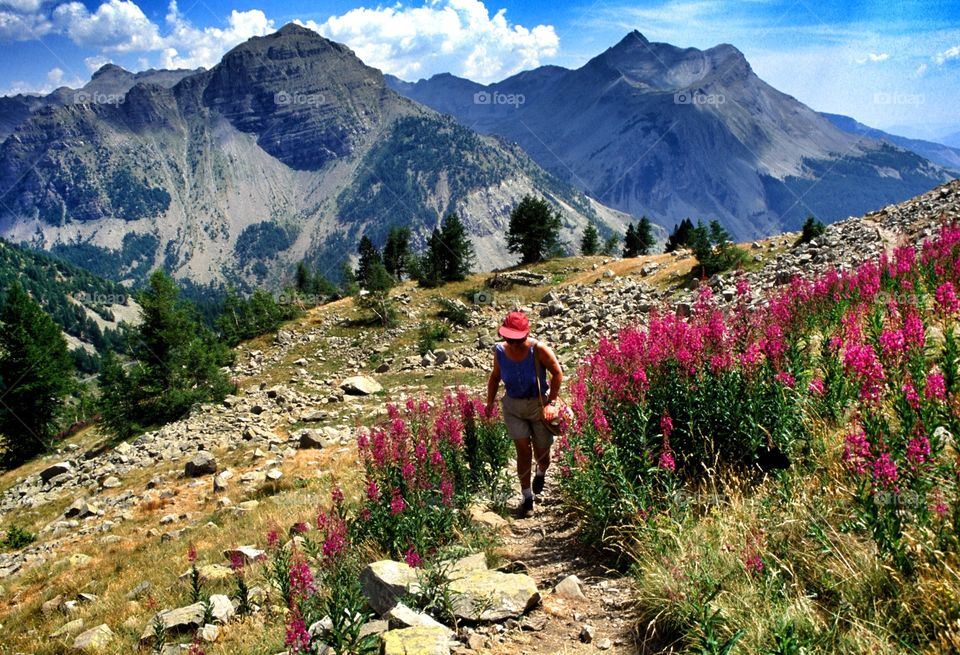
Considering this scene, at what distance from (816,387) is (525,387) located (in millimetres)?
3454

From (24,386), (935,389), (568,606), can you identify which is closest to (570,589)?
(568,606)

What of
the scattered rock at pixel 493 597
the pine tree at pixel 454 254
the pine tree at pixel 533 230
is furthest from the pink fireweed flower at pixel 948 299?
the pine tree at pixel 533 230

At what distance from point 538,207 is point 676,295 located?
3352cm

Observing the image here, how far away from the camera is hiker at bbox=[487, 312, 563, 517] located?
7074 mm

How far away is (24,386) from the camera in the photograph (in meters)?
35.9

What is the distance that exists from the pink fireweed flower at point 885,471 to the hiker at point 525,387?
154 inches

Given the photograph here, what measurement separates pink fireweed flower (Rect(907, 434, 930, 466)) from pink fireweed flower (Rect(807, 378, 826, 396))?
5.27ft

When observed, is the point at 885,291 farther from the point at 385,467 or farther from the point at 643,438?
the point at 385,467

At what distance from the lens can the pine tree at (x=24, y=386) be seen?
35438 mm

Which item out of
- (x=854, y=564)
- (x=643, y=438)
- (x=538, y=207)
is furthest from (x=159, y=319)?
(x=538, y=207)

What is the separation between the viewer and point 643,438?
499 cm

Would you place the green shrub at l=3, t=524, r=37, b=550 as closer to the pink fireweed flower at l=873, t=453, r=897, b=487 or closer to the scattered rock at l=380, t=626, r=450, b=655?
the scattered rock at l=380, t=626, r=450, b=655

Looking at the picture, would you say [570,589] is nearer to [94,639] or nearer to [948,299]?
[948,299]

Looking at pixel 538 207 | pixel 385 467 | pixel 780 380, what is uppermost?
pixel 538 207
